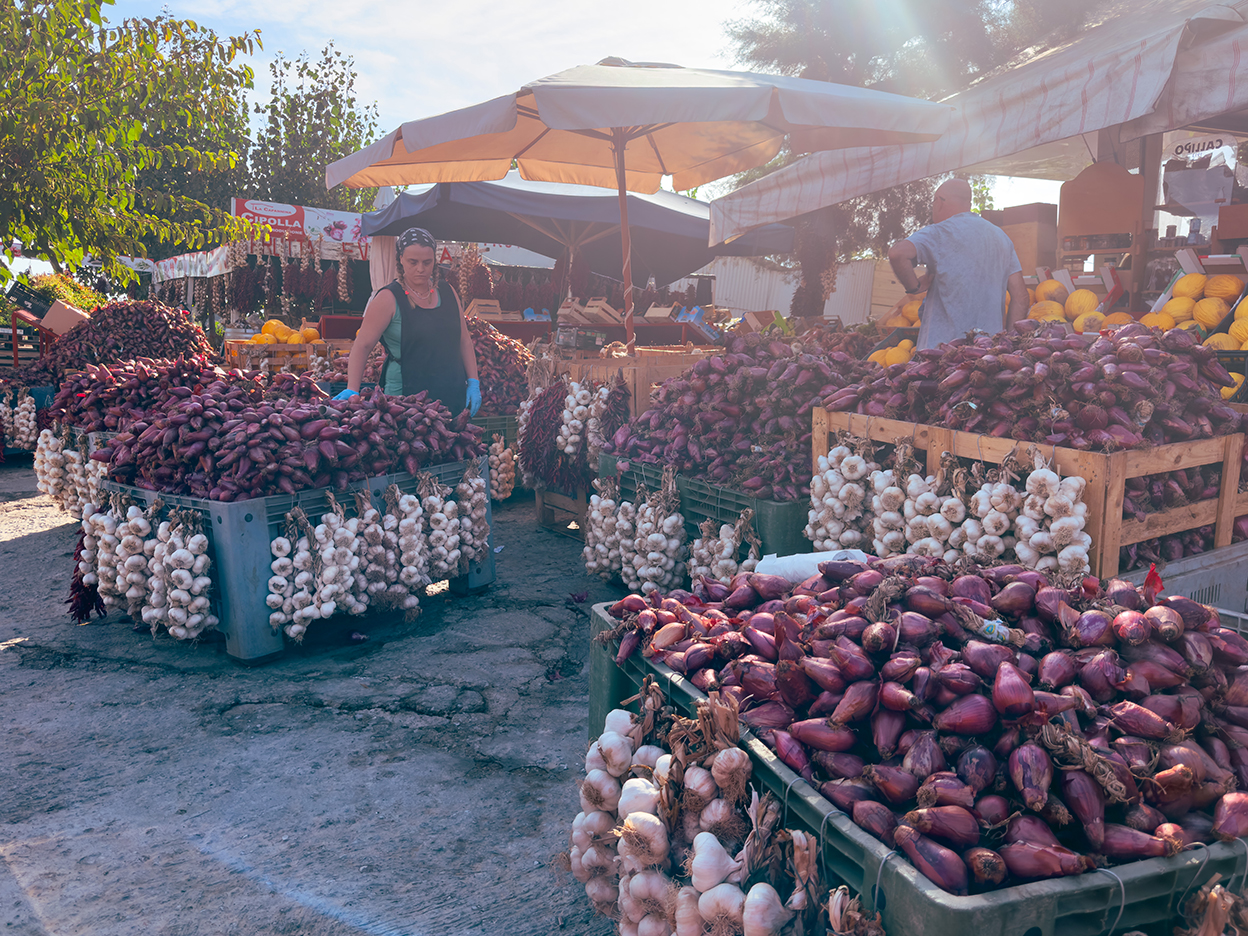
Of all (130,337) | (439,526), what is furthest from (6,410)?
(439,526)

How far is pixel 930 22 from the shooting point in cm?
1543

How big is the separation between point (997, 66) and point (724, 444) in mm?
14411

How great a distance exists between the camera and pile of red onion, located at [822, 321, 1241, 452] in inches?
106

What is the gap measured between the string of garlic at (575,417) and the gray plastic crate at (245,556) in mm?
2080

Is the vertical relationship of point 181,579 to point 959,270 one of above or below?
below

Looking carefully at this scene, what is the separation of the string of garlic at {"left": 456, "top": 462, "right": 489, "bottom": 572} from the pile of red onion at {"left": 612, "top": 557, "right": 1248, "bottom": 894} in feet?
8.49

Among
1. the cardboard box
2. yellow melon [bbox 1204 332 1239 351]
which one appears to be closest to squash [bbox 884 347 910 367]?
yellow melon [bbox 1204 332 1239 351]

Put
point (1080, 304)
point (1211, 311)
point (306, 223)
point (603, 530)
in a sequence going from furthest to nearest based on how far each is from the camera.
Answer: point (306, 223), point (1080, 304), point (1211, 311), point (603, 530)

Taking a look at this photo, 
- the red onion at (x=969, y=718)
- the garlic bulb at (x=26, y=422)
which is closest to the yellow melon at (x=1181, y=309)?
the red onion at (x=969, y=718)

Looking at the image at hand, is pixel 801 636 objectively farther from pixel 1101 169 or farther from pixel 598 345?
pixel 1101 169

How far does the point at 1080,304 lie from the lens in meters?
5.96

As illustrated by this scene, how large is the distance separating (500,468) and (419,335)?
1982 millimetres

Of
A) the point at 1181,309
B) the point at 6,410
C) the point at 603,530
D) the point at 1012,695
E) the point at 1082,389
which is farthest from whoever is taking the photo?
the point at 6,410

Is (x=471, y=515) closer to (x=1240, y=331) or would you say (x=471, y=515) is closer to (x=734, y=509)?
(x=734, y=509)
